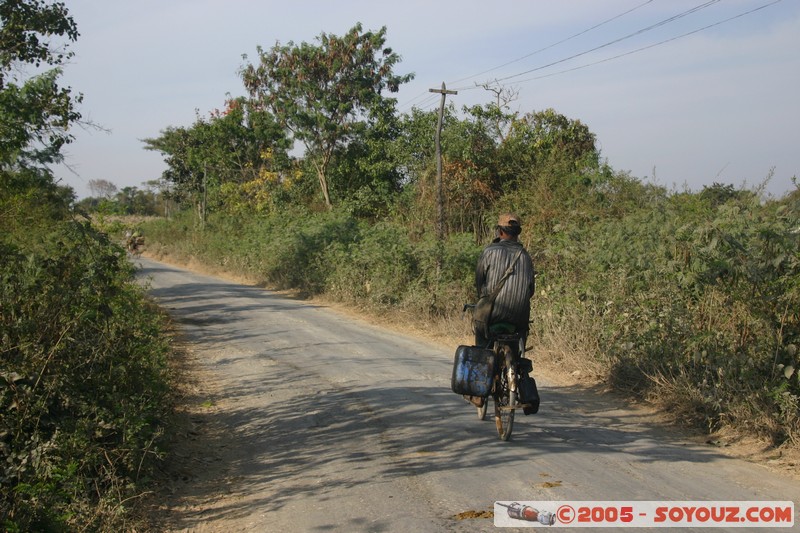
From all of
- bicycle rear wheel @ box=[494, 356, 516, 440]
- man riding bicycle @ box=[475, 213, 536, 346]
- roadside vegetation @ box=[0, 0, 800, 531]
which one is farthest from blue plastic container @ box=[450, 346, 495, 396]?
roadside vegetation @ box=[0, 0, 800, 531]

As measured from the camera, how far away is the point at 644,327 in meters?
9.34

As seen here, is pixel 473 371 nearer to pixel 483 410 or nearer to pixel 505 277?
pixel 483 410

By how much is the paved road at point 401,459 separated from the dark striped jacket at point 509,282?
1132mm

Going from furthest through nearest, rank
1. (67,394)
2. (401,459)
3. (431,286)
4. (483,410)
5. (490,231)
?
(490,231)
(431,286)
(483,410)
(401,459)
(67,394)

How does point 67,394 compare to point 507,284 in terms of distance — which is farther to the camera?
point 507,284

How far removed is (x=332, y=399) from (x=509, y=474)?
3.18 metres

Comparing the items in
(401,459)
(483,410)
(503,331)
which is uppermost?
(503,331)

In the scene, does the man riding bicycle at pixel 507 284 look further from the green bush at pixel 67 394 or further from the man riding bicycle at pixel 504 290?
the green bush at pixel 67 394

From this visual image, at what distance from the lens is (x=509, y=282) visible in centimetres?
679

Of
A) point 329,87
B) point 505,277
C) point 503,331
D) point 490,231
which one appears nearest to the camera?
point 505,277

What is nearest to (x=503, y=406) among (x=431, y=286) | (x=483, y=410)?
(x=483, y=410)

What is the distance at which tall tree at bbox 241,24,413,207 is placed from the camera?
105 feet

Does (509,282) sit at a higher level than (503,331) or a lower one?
higher

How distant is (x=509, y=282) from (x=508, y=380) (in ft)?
2.92
